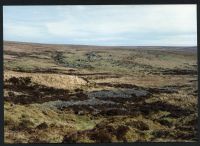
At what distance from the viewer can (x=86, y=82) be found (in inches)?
375

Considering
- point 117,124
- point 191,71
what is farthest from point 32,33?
point 191,71

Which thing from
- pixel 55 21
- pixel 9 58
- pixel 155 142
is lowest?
pixel 155 142

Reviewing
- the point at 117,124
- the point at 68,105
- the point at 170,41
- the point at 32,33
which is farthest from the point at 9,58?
the point at 170,41

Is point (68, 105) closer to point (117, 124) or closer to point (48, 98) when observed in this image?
point (48, 98)

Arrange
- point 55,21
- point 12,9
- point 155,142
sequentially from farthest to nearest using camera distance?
point 55,21 → point 12,9 → point 155,142

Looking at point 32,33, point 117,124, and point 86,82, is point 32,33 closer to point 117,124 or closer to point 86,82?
point 86,82

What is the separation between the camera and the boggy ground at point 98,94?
8.95 metres

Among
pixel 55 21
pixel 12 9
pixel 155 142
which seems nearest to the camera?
pixel 155 142

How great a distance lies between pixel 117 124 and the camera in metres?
9.16

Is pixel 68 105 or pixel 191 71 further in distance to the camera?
pixel 191 71

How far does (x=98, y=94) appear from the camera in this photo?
9.44 m

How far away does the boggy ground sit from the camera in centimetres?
895

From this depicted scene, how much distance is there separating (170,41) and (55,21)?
2375 millimetres

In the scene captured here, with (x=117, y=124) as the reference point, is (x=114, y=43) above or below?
above
